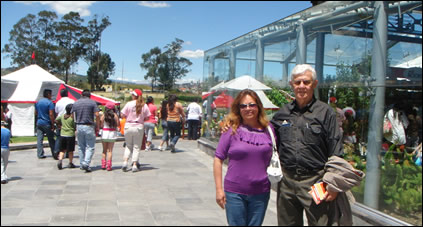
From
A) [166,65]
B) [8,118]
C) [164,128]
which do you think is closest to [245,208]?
[164,128]

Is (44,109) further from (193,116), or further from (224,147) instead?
(224,147)

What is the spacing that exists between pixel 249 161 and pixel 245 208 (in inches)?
15.4

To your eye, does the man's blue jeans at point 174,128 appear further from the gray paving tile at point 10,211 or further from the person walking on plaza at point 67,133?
the gray paving tile at point 10,211

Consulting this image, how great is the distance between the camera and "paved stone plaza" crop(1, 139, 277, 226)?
5.04 m

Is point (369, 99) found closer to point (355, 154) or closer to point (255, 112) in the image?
point (355, 154)

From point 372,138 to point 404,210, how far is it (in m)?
0.94

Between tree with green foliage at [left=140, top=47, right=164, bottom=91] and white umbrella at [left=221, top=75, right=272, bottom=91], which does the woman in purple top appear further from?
tree with green foliage at [left=140, top=47, right=164, bottom=91]

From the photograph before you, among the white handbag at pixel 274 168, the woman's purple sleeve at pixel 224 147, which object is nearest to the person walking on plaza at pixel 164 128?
the woman's purple sleeve at pixel 224 147

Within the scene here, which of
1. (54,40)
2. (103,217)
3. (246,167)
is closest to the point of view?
(246,167)

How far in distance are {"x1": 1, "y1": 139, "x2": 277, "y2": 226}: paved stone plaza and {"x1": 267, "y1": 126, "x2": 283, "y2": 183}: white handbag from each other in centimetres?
218

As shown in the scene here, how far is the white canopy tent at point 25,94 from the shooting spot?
16.0 metres

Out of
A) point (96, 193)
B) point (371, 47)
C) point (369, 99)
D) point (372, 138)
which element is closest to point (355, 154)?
point (372, 138)

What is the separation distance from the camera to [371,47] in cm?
499

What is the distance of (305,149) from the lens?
9.55 ft
